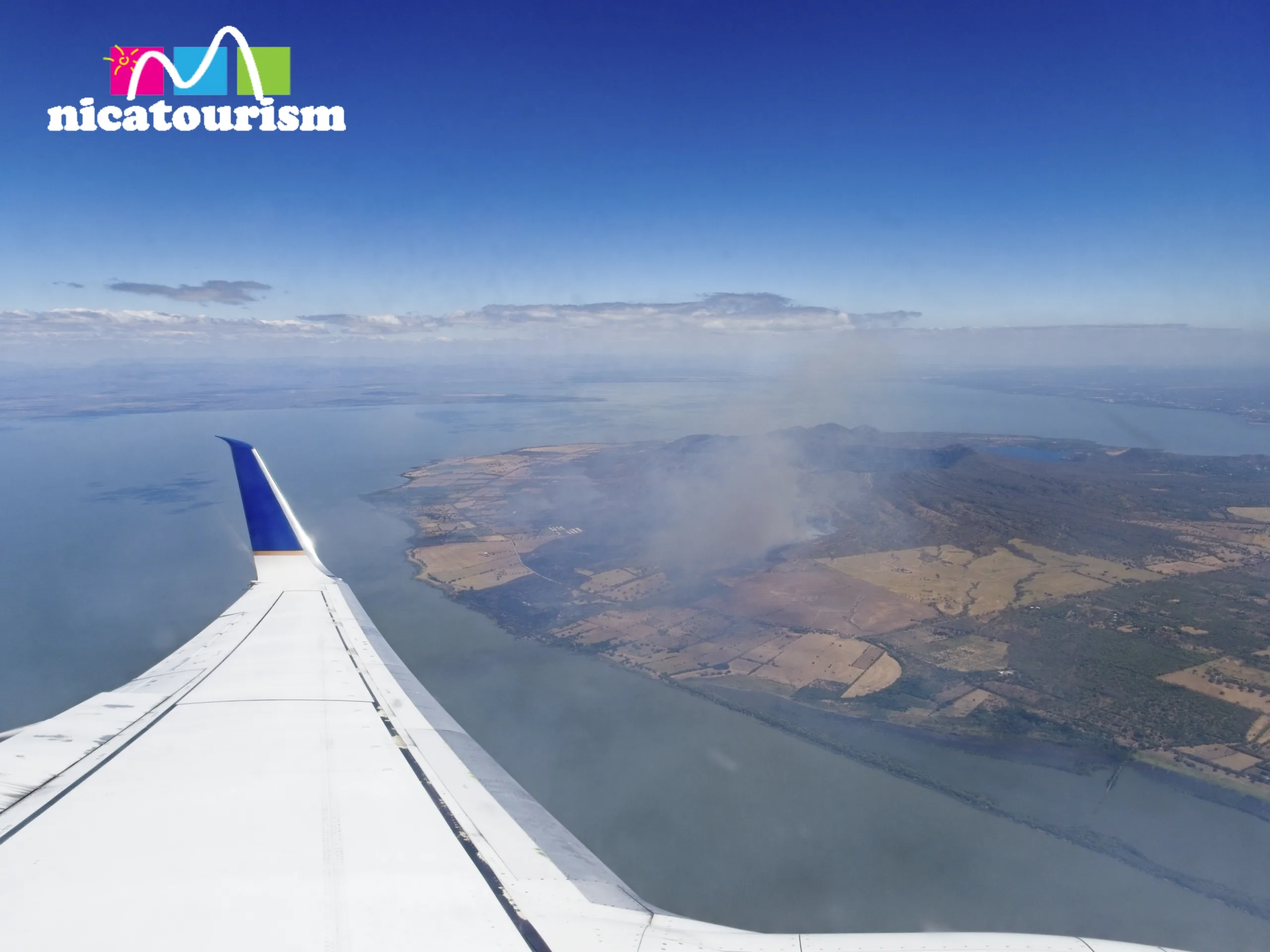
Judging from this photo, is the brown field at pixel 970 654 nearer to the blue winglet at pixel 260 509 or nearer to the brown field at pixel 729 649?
the brown field at pixel 729 649

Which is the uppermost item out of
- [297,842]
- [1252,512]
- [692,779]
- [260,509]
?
[260,509]

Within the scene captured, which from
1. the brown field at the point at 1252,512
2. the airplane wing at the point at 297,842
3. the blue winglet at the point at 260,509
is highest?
the blue winglet at the point at 260,509

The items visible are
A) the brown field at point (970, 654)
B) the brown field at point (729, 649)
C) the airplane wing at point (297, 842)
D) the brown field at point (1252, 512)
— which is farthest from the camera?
the brown field at point (1252, 512)

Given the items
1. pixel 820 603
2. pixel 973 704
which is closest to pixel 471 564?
pixel 820 603

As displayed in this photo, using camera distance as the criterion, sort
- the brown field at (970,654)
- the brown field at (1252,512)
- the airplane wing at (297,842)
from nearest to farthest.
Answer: the airplane wing at (297,842), the brown field at (970,654), the brown field at (1252,512)

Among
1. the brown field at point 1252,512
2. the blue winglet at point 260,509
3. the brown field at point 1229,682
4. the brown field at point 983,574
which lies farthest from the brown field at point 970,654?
the brown field at point 1252,512

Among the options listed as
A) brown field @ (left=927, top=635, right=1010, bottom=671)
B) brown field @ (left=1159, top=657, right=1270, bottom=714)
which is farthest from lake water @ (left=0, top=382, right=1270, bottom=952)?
brown field @ (left=1159, top=657, right=1270, bottom=714)

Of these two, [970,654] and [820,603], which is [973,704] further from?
[820,603]
